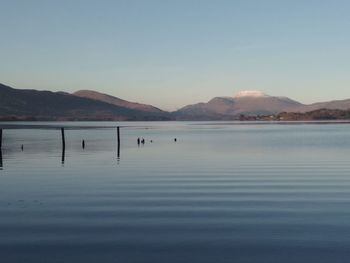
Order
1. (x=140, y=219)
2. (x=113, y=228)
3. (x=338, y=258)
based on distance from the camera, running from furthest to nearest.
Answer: (x=140, y=219) → (x=113, y=228) → (x=338, y=258)

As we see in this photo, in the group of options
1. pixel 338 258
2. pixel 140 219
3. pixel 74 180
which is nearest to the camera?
pixel 338 258

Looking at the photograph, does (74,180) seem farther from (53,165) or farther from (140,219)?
(140,219)

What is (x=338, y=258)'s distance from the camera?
10.8 meters

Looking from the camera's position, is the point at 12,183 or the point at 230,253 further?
the point at 12,183

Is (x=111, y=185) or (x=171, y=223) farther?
(x=111, y=185)

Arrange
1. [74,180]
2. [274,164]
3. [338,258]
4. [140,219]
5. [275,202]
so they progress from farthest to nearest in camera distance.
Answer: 1. [274,164]
2. [74,180]
3. [275,202]
4. [140,219]
5. [338,258]

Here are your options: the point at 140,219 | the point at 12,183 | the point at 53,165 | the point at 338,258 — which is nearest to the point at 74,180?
the point at 12,183

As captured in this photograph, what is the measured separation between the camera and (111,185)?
923 inches

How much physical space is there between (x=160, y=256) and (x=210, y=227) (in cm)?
292

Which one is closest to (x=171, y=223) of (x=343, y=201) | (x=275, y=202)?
(x=275, y=202)

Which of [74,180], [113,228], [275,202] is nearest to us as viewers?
[113,228]

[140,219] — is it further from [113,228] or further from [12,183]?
[12,183]

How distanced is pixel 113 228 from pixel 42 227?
6.42 feet

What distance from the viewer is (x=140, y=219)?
15.0 m
